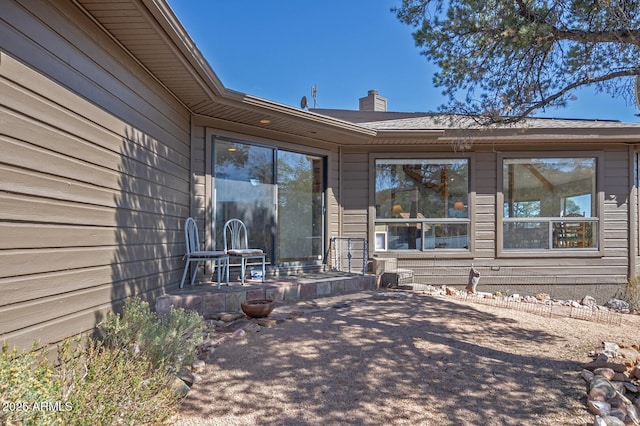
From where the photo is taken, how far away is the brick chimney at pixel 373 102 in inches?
334

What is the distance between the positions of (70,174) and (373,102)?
22.4 feet

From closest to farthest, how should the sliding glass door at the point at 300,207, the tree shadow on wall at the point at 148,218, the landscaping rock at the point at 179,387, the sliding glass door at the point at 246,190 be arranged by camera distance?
the landscaping rock at the point at 179,387, the tree shadow on wall at the point at 148,218, the sliding glass door at the point at 246,190, the sliding glass door at the point at 300,207

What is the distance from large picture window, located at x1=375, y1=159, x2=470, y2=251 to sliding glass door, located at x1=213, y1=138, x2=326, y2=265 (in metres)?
1.10

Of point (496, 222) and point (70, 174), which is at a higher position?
point (70, 174)

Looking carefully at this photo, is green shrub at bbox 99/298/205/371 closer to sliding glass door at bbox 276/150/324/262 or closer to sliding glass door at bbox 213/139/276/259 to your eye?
sliding glass door at bbox 213/139/276/259

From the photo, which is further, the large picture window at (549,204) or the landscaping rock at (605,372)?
the large picture window at (549,204)

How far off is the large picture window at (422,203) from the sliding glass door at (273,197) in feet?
3.60

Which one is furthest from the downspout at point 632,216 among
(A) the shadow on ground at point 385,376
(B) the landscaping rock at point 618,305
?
A: (A) the shadow on ground at point 385,376

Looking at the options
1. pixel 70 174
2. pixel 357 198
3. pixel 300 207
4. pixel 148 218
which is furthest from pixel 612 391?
pixel 357 198

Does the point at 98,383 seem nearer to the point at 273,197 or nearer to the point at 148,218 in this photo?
the point at 148,218

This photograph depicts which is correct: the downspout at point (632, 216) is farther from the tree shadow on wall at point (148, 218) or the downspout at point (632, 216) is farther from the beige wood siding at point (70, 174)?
the beige wood siding at point (70, 174)

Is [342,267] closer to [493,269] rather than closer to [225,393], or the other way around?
[493,269]

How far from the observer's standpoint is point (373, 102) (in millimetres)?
8484

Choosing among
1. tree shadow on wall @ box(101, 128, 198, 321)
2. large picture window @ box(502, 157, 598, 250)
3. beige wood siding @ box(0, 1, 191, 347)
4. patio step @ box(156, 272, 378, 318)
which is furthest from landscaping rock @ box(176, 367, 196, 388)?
large picture window @ box(502, 157, 598, 250)
